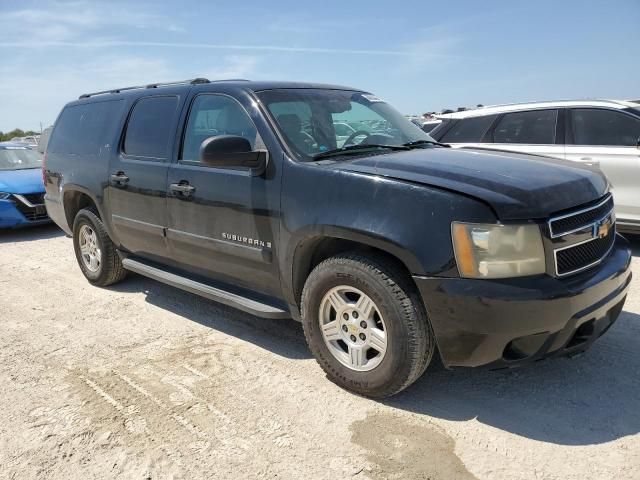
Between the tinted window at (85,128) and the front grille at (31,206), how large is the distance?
3157 millimetres

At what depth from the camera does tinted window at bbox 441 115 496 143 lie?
6969mm

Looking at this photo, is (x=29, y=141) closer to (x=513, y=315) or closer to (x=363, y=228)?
(x=363, y=228)

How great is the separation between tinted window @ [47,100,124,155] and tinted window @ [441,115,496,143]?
4275 millimetres

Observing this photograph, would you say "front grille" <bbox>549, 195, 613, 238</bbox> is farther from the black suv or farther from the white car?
the white car

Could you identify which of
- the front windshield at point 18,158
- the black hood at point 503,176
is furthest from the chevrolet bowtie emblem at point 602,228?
the front windshield at point 18,158

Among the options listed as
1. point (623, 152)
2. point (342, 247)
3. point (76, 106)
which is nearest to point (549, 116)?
point (623, 152)

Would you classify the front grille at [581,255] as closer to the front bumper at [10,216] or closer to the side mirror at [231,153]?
the side mirror at [231,153]

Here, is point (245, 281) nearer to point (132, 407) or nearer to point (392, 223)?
point (132, 407)

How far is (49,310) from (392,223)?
3593 millimetres

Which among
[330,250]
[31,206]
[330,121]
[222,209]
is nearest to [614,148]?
[330,121]

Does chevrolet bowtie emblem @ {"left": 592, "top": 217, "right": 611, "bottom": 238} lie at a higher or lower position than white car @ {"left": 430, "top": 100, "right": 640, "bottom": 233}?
lower

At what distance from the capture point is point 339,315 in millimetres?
3119

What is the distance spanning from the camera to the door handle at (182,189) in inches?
152

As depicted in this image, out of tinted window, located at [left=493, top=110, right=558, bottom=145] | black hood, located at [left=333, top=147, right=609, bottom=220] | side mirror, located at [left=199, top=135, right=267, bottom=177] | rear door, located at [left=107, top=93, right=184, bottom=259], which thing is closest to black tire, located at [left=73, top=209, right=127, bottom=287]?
rear door, located at [left=107, top=93, right=184, bottom=259]
